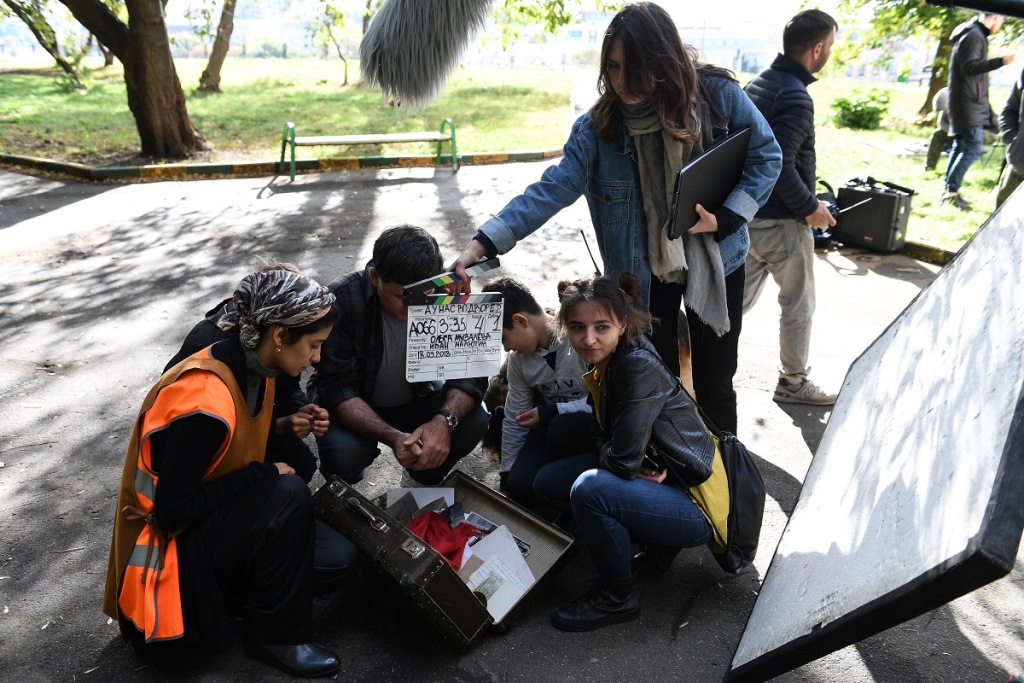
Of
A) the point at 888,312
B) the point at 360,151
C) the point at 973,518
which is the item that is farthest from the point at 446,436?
the point at 360,151

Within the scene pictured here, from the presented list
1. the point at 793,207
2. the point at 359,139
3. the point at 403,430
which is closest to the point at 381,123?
the point at 359,139

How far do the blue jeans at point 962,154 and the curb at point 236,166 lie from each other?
5645 millimetres

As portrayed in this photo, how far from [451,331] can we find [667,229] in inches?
36.7

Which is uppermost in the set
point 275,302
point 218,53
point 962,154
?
point 218,53

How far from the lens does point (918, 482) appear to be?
186cm

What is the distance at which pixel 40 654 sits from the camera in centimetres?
279

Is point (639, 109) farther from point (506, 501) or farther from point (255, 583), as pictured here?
point (255, 583)

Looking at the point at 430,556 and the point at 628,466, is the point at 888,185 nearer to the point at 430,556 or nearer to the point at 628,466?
the point at 628,466

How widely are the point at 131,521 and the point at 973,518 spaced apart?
7.44 ft

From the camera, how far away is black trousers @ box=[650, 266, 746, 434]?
3488 mm

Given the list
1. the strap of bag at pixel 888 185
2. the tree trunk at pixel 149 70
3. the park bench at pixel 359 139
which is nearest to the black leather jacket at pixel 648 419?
the strap of bag at pixel 888 185

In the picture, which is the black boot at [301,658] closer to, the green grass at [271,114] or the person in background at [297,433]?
the person in background at [297,433]

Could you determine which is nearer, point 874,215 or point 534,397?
point 534,397

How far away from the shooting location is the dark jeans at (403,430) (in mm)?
3485
